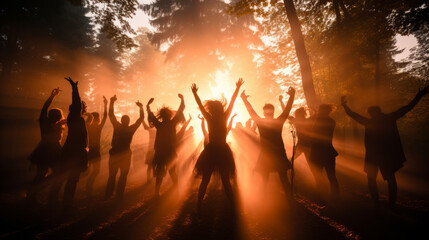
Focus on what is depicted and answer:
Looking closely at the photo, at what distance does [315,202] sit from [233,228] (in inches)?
94.0

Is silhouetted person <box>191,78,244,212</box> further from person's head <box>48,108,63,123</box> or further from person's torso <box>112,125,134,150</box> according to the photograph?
person's head <box>48,108,63,123</box>

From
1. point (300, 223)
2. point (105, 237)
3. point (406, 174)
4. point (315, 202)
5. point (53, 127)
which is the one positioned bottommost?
point (406, 174)

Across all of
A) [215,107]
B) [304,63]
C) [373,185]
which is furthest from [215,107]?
[304,63]

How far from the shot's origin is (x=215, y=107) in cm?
359

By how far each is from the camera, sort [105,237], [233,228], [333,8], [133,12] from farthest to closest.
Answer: [333,8]
[133,12]
[233,228]
[105,237]

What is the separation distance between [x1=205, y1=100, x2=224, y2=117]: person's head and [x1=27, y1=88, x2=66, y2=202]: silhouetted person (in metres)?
3.60

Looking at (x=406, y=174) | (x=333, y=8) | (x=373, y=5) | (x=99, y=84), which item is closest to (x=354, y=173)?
(x=406, y=174)

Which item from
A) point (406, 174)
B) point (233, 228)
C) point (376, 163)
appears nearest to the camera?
point (233, 228)

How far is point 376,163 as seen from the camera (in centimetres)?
396

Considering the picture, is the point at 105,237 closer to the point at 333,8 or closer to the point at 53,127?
the point at 53,127

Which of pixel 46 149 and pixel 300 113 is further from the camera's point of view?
pixel 300 113

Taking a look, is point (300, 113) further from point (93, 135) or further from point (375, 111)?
point (93, 135)

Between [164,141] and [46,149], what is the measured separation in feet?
8.69

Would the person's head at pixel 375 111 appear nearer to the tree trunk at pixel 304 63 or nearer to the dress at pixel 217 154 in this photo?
the tree trunk at pixel 304 63
